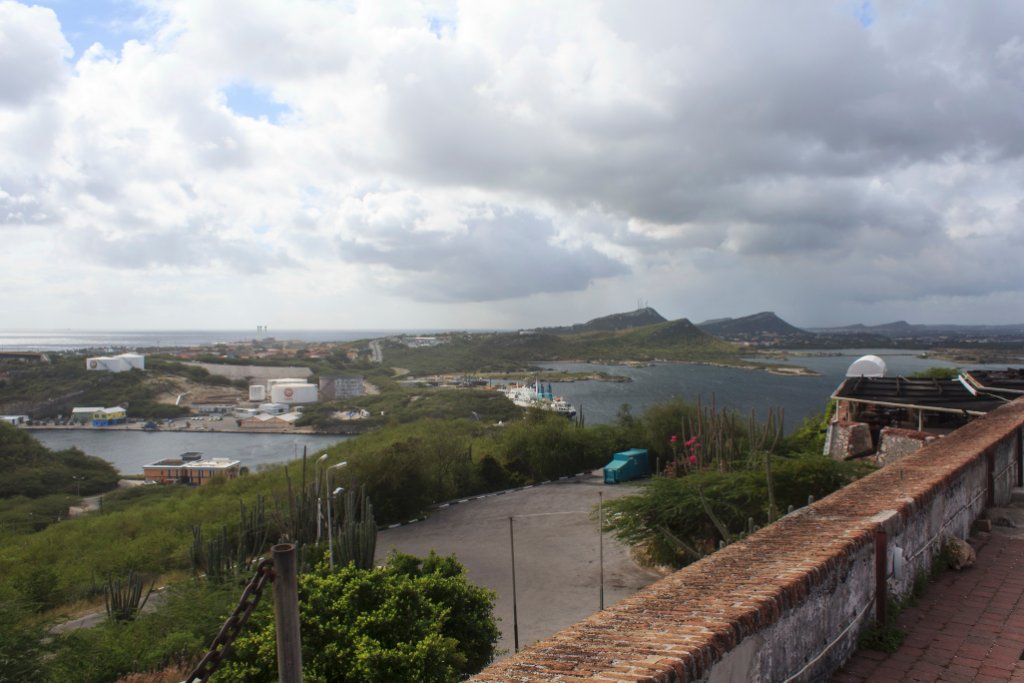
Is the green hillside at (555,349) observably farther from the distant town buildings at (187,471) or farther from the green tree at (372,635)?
the green tree at (372,635)

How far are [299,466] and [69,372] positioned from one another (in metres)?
72.2

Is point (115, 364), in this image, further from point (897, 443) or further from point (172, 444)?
point (897, 443)

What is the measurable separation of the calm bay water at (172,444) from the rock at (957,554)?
54.7m

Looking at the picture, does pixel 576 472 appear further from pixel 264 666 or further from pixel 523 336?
pixel 523 336

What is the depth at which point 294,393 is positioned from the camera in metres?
81.4

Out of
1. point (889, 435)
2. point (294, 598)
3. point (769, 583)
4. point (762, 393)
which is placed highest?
point (294, 598)

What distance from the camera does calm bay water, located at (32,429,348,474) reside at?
2283 inches

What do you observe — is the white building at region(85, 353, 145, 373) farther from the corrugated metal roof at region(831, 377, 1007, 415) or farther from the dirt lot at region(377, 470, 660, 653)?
the corrugated metal roof at region(831, 377, 1007, 415)

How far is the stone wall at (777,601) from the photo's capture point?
8.82ft

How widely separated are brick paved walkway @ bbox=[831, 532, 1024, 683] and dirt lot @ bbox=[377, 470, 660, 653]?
8.18 meters

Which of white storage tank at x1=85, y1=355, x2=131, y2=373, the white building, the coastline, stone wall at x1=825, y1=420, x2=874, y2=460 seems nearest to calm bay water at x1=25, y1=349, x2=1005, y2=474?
the coastline

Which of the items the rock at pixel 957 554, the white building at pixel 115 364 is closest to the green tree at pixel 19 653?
the rock at pixel 957 554

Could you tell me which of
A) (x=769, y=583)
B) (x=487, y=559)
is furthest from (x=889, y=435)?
(x=769, y=583)

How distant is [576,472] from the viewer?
28750mm
